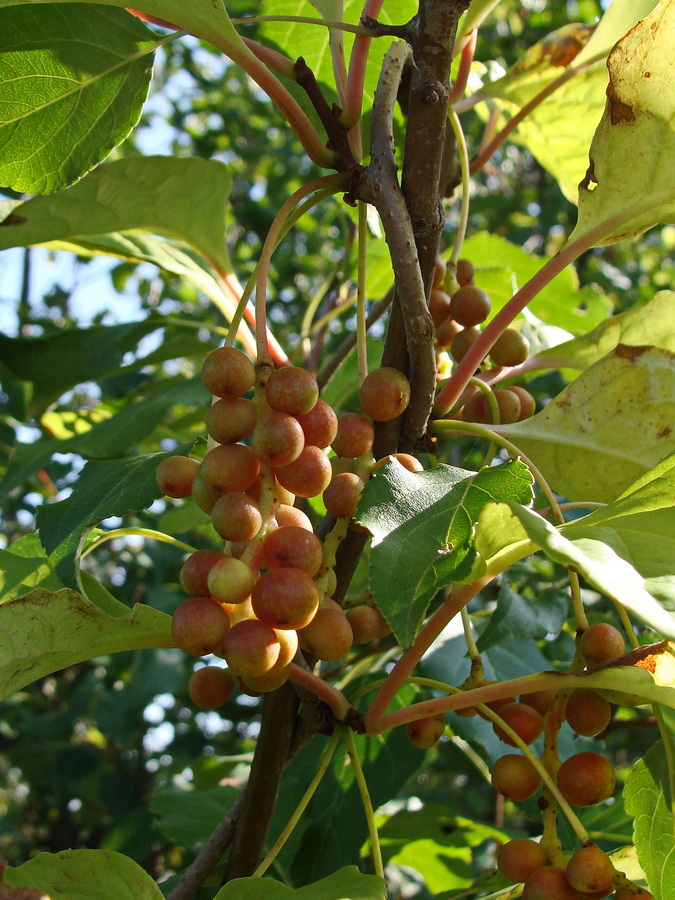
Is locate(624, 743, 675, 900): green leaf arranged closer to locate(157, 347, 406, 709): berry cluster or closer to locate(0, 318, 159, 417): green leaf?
locate(157, 347, 406, 709): berry cluster

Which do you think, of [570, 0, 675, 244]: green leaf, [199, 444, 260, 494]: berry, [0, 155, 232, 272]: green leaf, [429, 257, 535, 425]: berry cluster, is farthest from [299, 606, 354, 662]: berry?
[0, 155, 232, 272]: green leaf

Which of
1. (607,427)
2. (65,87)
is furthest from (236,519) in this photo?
(65,87)

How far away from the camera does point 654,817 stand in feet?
2.31

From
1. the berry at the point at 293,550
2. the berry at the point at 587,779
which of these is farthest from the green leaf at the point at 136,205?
the berry at the point at 587,779

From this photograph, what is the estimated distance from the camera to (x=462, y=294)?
89 centimetres

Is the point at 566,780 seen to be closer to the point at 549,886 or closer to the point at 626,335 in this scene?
the point at 549,886

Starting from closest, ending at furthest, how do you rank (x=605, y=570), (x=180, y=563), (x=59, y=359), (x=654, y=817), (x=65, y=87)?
(x=605, y=570) < (x=654, y=817) < (x=65, y=87) < (x=59, y=359) < (x=180, y=563)

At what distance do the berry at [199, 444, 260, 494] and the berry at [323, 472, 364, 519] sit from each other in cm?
7

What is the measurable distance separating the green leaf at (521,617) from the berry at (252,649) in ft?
1.35

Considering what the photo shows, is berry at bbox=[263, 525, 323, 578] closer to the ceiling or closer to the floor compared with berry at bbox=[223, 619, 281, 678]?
closer to the ceiling

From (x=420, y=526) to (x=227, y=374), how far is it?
17 centimetres

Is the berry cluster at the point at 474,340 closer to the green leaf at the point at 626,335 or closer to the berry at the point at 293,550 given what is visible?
the green leaf at the point at 626,335

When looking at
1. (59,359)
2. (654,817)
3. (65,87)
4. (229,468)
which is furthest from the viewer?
(59,359)

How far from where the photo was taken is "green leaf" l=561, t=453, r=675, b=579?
1.79 feet
